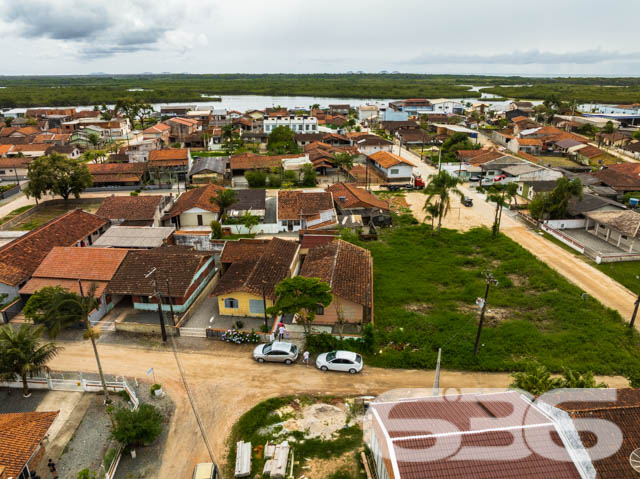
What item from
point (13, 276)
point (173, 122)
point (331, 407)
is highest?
point (173, 122)

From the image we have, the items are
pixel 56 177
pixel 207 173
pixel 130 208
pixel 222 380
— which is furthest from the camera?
pixel 207 173

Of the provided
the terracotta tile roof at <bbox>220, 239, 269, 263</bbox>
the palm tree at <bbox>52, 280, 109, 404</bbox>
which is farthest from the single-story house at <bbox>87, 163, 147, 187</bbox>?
the palm tree at <bbox>52, 280, 109, 404</bbox>

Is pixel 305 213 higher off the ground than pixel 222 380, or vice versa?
pixel 305 213

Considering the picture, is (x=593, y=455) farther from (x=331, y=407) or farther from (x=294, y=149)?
(x=294, y=149)

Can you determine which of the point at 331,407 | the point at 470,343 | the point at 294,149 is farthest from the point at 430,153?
the point at 331,407

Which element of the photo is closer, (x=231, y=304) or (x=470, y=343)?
(x=470, y=343)

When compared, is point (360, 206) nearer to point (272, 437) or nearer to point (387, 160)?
point (387, 160)

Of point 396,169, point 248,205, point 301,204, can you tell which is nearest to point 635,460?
point 301,204
